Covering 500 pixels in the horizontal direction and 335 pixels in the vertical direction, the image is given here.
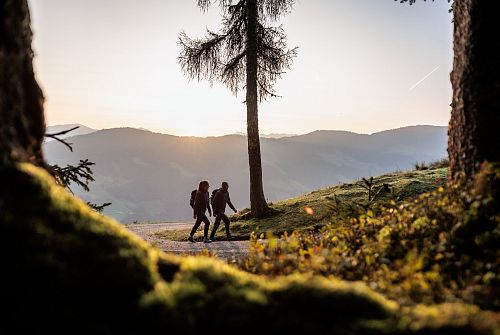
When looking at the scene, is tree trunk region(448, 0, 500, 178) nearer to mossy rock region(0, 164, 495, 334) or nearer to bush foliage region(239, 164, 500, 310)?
bush foliage region(239, 164, 500, 310)

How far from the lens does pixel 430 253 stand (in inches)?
165

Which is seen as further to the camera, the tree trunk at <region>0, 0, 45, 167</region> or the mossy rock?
the tree trunk at <region>0, 0, 45, 167</region>

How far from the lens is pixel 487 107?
186 inches

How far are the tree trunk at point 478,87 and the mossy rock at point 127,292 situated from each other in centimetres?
271

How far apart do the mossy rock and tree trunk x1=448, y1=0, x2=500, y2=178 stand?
2713 mm

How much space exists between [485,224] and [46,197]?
13.9 ft

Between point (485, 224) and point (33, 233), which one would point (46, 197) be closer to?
point (33, 233)

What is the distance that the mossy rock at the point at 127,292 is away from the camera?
2.34 m

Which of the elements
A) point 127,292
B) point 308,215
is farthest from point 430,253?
point 308,215

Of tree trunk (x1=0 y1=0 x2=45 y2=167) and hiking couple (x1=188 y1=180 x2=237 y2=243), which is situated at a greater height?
tree trunk (x1=0 y1=0 x2=45 y2=167)

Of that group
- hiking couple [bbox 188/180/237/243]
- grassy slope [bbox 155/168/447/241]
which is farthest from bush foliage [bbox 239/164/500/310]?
grassy slope [bbox 155/168/447/241]

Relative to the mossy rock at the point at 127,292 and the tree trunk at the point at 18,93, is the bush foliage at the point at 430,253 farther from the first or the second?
the tree trunk at the point at 18,93

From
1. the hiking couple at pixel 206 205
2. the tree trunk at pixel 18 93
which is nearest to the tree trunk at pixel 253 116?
the hiking couple at pixel 206 205

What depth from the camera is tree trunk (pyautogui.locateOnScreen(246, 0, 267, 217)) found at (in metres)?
16.5
